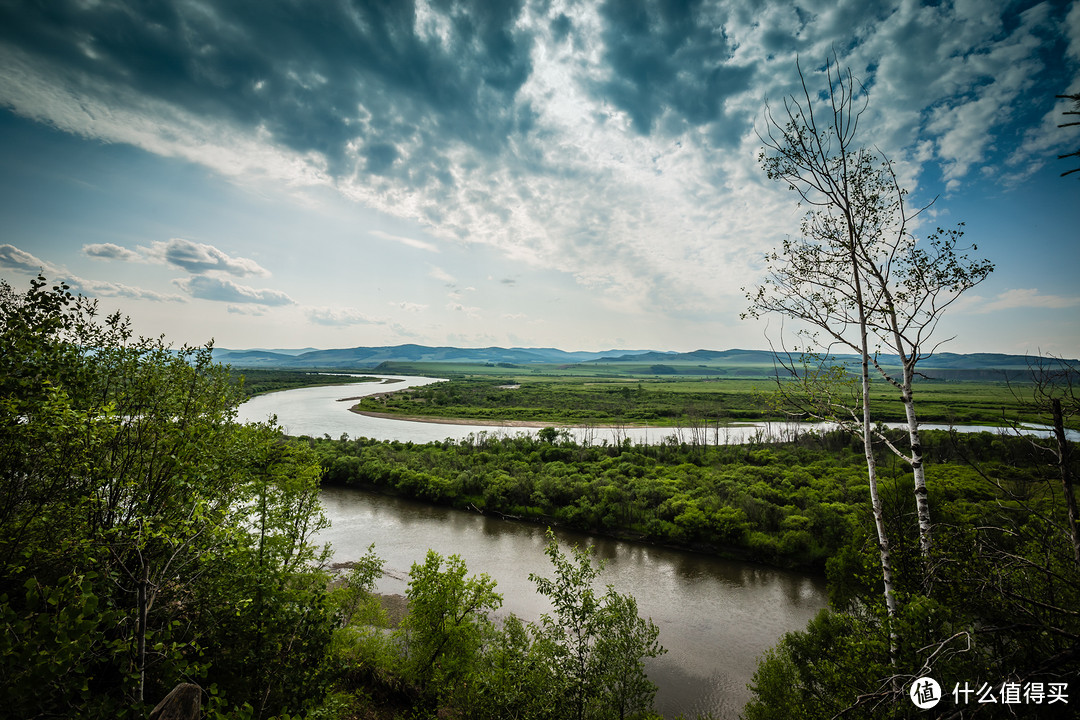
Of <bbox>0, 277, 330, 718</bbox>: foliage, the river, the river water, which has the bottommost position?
the river water

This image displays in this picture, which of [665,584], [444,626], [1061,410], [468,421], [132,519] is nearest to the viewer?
[1061,410]

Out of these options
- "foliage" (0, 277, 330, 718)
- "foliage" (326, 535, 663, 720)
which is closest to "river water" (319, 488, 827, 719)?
"foliage" (326, 535, 663, 720)

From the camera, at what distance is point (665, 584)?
2483 centimetres

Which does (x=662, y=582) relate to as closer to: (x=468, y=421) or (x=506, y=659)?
(x=506, y=659)

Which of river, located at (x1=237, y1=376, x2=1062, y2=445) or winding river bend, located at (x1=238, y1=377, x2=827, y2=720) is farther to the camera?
river, located at (x1=237, y1=376, x2=1062, y2=445)

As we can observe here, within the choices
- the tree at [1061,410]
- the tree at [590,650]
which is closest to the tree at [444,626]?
the tree at [590,650]

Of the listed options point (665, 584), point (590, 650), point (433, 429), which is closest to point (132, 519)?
point (590, 650)

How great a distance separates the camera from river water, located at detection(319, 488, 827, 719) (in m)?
17.4

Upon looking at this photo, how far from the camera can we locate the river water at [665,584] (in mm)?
17359

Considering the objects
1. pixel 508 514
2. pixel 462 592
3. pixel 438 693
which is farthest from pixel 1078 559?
pixel 508 514

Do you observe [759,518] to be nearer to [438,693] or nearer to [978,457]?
[438,693]

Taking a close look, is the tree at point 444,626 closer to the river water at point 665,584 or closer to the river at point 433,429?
the river water at point 665,584

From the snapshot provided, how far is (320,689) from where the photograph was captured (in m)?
7.05

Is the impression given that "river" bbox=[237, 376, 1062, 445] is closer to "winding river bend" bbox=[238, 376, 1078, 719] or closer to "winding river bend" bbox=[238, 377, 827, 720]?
"winding river bend" bbox=[238, 376, 1078, 719]
